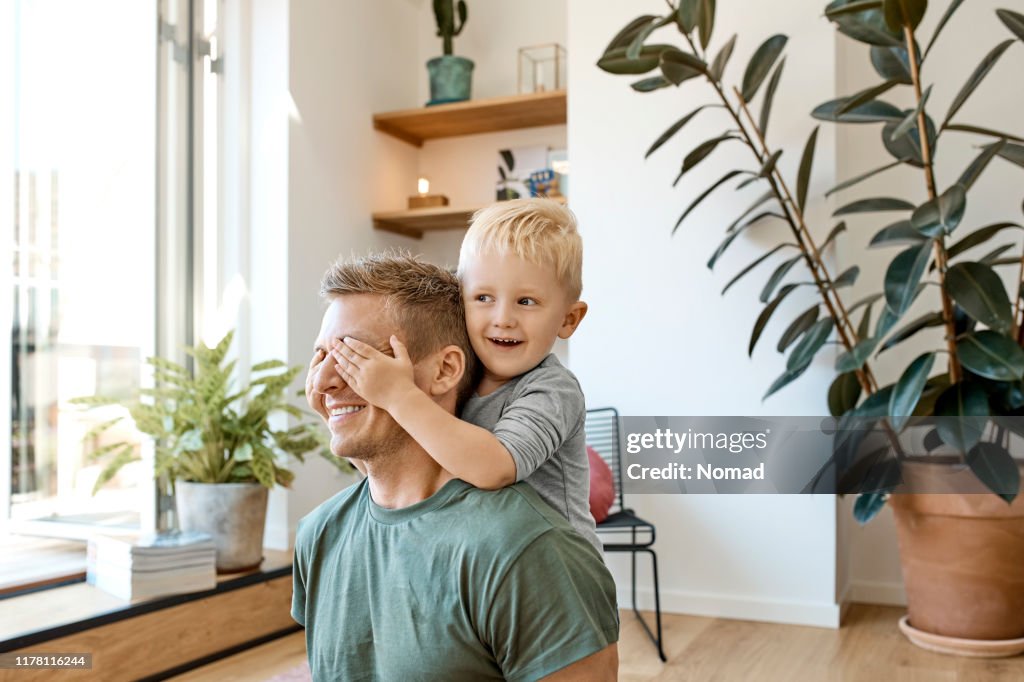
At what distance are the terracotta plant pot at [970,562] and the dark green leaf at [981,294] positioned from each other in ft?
2.25

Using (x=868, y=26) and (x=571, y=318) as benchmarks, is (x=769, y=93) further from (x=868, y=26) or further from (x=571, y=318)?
(x=571, y=318)

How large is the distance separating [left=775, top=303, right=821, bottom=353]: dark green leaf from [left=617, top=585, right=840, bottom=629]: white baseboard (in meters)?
0.95

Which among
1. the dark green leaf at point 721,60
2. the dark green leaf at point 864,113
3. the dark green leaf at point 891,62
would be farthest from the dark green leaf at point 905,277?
the dark green leaf at point 721,60

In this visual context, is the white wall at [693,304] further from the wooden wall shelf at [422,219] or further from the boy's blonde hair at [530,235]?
the boy's blonde hair at [530,235]

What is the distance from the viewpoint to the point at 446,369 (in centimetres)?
117

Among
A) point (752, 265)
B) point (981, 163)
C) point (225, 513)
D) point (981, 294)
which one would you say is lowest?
point (225, 513)

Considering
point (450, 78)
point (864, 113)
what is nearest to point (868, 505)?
point (864, 113)

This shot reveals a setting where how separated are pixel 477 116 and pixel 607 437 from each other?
160cm

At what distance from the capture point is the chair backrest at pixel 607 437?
3.58 m

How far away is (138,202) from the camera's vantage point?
3.48 meters

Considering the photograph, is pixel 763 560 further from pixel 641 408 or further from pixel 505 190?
pixel 505 190

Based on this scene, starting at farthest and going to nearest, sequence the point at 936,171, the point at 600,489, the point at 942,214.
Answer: the point at 936,171, the point at 600,489, the point at 942,214

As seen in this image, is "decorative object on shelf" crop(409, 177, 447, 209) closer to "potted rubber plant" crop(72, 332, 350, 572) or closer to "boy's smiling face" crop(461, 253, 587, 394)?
"potted rubber plant" crop(72, 332, 350, 572)

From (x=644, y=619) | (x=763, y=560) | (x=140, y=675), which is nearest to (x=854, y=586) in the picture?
(x=763, y=560)
